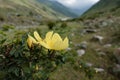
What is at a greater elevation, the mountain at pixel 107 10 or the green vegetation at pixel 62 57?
the green vegetation at pixel 62 57

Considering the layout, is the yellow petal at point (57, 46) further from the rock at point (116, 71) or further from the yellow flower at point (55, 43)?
the rock at point (116, 71)

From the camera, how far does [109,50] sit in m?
9.52

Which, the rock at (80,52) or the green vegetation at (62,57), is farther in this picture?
the rock at (80,52)

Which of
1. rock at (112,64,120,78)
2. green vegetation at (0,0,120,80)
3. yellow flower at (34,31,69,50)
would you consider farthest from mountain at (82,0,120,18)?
yellow flower at (34,31,69,50)

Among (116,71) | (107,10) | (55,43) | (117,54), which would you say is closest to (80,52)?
(117,54)

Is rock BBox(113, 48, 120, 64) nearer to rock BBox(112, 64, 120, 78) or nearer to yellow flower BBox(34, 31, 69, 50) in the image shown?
rock BBox(112, 64, 120, 78)

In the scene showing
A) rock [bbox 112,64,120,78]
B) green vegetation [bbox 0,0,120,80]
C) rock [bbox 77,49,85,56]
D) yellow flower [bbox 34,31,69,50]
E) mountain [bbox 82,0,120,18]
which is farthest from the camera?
mountain [bbox 82,0,120,18]

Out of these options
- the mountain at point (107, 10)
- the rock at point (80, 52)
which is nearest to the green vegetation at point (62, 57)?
the rock at point (80, 52)

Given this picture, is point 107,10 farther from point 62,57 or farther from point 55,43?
point 55,43

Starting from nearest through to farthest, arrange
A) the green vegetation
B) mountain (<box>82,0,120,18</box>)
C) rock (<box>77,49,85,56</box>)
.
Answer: the green vegetation < rock (<box>77,49,85,56</box>) < mountain (<box>82,0,120,18</box>)

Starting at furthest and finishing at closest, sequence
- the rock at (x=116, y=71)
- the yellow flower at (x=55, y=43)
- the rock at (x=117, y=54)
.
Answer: the rock at (x=117, y=54)
the rock at (x=116, y=71)
the yellow flower at (x=55, y=43)

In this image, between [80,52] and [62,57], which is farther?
[80,52]

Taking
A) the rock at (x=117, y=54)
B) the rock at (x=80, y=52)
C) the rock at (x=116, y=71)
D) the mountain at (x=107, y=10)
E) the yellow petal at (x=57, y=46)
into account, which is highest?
the yellow petal at (x=57, y=46)

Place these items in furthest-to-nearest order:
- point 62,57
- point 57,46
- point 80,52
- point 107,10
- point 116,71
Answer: point 107,10
point 80,52
point 116,71
point 62,57
point 57,46
